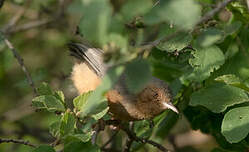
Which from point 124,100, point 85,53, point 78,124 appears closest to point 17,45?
point 85,53

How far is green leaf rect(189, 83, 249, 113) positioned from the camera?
3.54m

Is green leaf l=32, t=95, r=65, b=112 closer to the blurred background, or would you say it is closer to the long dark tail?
the long dark tail

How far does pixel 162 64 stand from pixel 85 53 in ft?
2.74

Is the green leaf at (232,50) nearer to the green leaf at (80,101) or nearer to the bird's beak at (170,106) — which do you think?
the bird's beak at (170,106)

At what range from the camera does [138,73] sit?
2.25 m

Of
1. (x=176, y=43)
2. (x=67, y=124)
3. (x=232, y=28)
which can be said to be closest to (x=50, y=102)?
(x=67, y=124)

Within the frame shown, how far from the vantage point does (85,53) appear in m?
4.66

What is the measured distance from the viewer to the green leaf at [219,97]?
354 centimetres

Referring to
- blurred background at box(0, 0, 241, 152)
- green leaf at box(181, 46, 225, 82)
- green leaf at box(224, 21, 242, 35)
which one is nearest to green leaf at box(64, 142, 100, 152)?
green leaf at box(181, 46, 225, 82)

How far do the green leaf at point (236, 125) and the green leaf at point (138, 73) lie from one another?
1.25 m

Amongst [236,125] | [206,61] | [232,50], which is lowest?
[236,125]

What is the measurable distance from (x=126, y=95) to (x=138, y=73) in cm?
207

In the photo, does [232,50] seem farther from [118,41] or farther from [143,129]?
[118,41]

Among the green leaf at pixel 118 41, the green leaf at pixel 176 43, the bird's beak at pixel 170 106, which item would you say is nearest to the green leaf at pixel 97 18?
the green leaf at pixel 118 41
